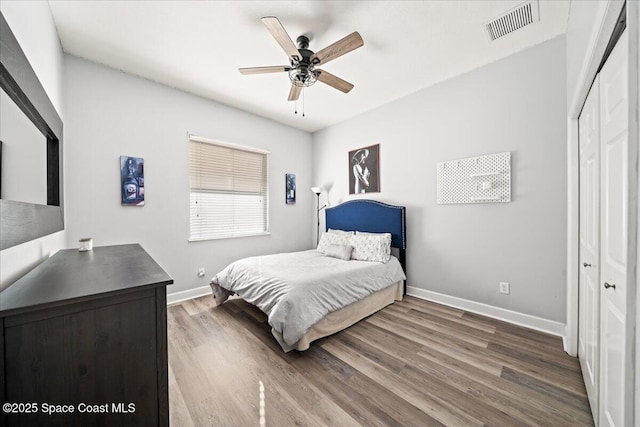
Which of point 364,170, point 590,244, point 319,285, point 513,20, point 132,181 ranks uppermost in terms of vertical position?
point 513,20

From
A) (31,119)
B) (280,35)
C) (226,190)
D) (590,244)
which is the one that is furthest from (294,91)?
(590,244)

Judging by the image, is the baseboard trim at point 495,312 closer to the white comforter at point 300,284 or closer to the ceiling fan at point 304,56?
the white comforter at point 300,284

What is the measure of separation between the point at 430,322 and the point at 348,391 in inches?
53.1

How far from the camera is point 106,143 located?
8.56 ft

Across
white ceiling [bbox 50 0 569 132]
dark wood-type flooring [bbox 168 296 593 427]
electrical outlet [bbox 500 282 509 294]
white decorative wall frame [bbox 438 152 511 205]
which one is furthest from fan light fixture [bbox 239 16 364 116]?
electrical outlet [bbox 500 282 509 294]

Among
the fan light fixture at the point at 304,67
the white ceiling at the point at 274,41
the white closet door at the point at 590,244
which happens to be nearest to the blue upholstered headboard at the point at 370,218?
the white ceiling at the point at 274,41

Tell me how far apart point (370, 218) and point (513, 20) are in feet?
8.10

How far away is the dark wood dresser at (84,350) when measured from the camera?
0.73 meters

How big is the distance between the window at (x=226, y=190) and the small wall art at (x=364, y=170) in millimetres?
1437

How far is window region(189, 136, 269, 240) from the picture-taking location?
10.9 feet

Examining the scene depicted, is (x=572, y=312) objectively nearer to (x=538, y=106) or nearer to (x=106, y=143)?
(x=538, y=106)

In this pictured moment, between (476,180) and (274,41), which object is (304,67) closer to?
(274,41)

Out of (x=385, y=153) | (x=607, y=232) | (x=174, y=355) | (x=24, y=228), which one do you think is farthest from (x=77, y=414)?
(x=385, y=153)

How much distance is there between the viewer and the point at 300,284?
215 centimetres
